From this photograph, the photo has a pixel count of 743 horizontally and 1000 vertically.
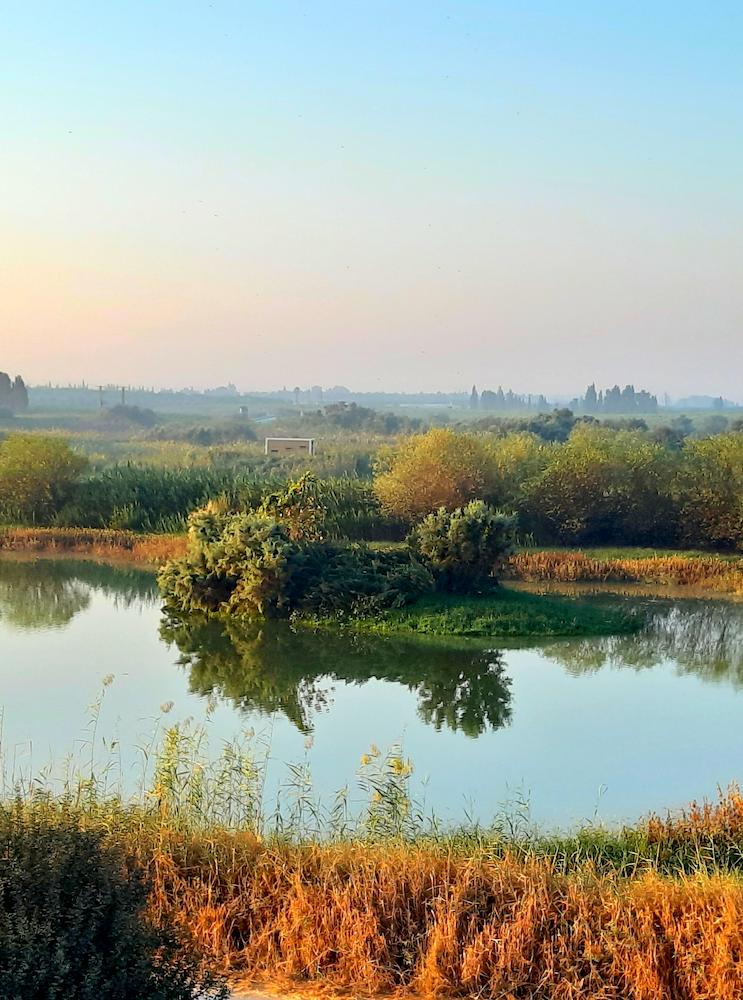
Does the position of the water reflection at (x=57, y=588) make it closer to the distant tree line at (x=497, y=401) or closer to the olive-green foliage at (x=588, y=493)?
the olive-green foliage at (x=588, y=493)

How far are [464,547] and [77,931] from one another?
12217 mm

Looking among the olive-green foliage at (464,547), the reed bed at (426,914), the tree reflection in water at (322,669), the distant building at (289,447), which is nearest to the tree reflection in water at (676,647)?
the tree reflection in water at (322,669)

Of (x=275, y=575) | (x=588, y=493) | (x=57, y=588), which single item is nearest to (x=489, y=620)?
(x=275, y=575)

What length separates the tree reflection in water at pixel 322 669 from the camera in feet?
37.9

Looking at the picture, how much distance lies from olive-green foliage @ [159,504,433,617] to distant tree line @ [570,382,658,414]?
116 m

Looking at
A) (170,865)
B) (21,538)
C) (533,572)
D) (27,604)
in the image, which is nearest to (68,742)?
(170,865)

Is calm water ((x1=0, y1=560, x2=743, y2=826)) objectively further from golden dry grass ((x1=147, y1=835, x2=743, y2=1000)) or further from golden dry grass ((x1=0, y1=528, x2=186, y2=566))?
golden dry grass ((x1=0, y1=528, x2=186, y2=566))

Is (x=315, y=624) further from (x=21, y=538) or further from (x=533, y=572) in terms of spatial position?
(x=21, y=538)

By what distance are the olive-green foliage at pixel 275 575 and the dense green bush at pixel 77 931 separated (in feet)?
35.0

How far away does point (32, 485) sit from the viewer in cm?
2459

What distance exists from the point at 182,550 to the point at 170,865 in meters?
15.0

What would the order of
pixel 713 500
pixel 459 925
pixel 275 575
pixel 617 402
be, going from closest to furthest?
pixel 459 925
pixel 275 575
pixel 713 500
pixel 617 402

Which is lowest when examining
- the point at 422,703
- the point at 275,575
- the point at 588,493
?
the point at 422,703

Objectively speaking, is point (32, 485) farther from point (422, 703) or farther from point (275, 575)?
point (422, 703)
